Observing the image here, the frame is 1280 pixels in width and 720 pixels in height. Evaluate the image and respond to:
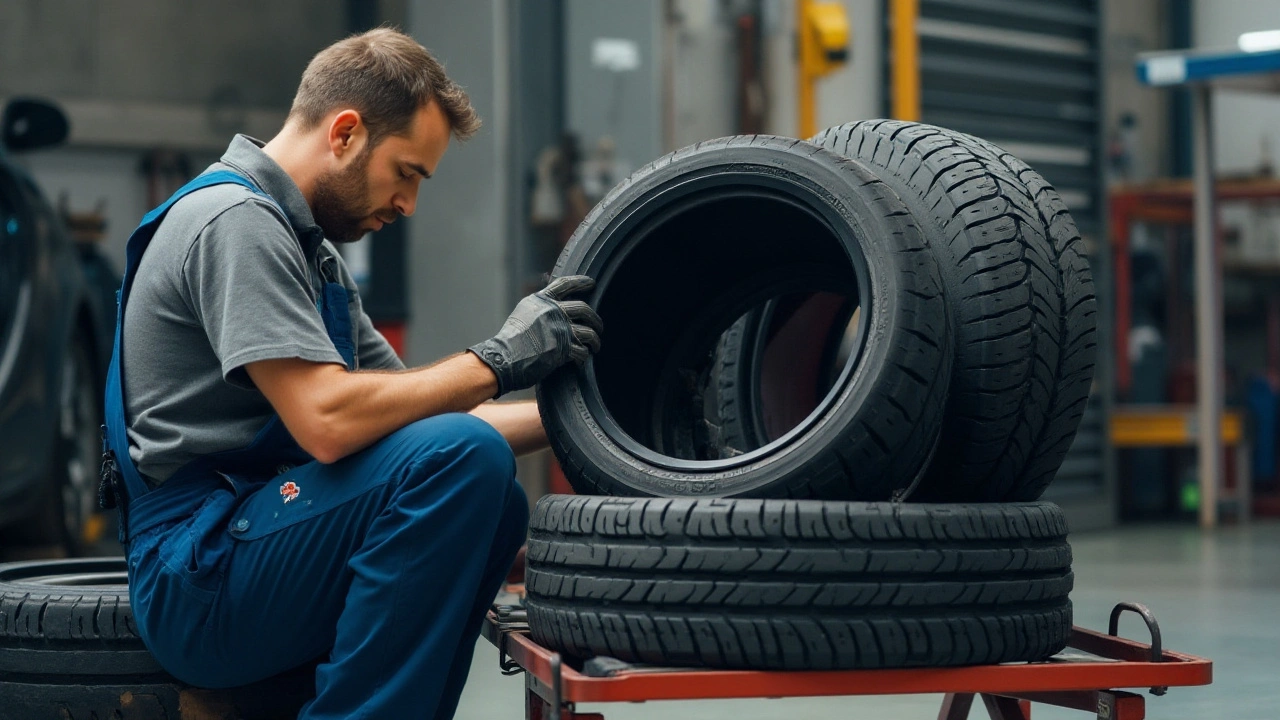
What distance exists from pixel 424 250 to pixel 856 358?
173 inches

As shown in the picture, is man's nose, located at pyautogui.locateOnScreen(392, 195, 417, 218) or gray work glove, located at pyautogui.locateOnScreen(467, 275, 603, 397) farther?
man's nose, located at pyautogui.locateOnScreen(392, 195, 417, 218)

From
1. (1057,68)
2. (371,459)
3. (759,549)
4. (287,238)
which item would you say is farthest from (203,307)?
(1057,68)

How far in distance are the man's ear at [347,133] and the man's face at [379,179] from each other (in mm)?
16

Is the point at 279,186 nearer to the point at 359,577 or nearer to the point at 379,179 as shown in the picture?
the point at 379,179

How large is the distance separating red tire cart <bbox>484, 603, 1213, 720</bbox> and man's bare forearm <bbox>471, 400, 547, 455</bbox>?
51 centimetres

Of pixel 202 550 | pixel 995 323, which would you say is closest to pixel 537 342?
pixel 202 550

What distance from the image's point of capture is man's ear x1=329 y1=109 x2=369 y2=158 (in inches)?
90.4

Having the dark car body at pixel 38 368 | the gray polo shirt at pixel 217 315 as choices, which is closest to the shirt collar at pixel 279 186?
A: the gray polo shirt at pixel 217 315

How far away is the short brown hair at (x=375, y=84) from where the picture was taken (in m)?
2.29

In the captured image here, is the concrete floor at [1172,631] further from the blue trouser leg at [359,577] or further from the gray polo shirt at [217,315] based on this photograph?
the gray polo shirt at [217,315]

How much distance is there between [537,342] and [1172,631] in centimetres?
241

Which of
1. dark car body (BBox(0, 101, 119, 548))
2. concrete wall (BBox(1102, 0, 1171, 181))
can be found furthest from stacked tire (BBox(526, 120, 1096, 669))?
concrete wall (BBox(1102, 0, 1171, 181))

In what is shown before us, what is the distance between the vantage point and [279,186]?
2295 millimetres

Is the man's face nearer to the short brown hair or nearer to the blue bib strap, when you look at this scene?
the short brown hair
